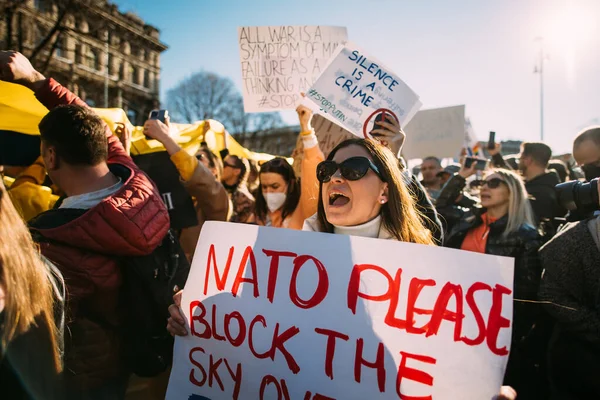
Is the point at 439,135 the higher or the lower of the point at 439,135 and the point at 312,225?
the higher

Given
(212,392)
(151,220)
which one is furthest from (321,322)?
→ (151,220)

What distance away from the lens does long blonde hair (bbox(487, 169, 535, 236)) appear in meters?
3.06

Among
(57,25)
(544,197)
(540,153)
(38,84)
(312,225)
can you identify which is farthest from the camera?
(57,25)

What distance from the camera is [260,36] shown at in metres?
Result: 3.36

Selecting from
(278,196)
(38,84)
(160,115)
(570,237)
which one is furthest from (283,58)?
(570,237)

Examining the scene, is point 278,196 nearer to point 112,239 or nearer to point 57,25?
point 112,239

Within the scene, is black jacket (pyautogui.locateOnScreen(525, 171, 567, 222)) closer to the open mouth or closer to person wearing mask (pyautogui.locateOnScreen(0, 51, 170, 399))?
the open mouth

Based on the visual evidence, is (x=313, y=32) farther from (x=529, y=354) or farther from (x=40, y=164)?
(x=529, y=354)

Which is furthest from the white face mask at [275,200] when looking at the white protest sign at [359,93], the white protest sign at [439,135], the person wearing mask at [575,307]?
the white protest sign at [439,135]

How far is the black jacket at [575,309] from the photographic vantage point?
190 centimetres

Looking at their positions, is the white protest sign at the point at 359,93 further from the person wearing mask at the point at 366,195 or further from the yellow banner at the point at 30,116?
the yellow banner at the point at 30,116

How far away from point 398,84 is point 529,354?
206cm

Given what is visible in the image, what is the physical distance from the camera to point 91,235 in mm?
1571

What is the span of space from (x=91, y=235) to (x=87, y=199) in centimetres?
20
